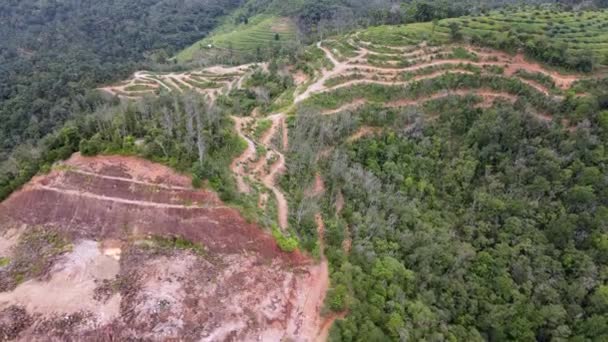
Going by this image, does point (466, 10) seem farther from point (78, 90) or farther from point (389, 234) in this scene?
point (78, 90)

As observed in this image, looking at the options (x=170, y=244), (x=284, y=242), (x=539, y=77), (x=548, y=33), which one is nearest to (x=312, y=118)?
(x=284, y=242)

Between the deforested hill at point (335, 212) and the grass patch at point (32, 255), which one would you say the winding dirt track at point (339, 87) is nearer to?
the deforested hill at point (335, 212)

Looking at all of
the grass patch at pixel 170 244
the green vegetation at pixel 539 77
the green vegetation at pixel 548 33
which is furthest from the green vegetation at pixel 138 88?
the green vegetation at pixel 539 77

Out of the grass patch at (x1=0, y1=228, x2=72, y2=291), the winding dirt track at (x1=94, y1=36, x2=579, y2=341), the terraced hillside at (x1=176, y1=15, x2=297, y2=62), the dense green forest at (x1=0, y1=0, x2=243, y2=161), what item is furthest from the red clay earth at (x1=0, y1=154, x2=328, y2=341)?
the terraced hillside at (x1=176, y1=15, x2=297, y2=62)

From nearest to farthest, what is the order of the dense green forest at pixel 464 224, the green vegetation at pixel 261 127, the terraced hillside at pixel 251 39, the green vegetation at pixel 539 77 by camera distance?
the dense green forest at pixel 464 224, the green vegetation at pixel 261 127, the green vegetation at pixel 539 77, the terraced hillside at pixel 251 39

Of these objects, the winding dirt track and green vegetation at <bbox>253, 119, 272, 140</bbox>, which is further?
green vegetation at <bbox>253, 119, 272, 140</bbox>

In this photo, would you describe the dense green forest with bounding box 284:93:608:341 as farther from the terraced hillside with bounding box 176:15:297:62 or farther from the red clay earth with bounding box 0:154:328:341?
the terraced hillside with bounding box 176:15:297:62

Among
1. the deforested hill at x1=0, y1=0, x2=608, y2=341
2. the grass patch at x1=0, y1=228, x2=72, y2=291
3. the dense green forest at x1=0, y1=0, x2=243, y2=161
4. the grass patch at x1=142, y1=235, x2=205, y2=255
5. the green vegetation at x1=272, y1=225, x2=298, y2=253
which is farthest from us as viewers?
the dense green forest at x1=0, y1=0, x2=243, y2=161

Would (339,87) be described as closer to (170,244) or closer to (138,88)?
(170,244)
